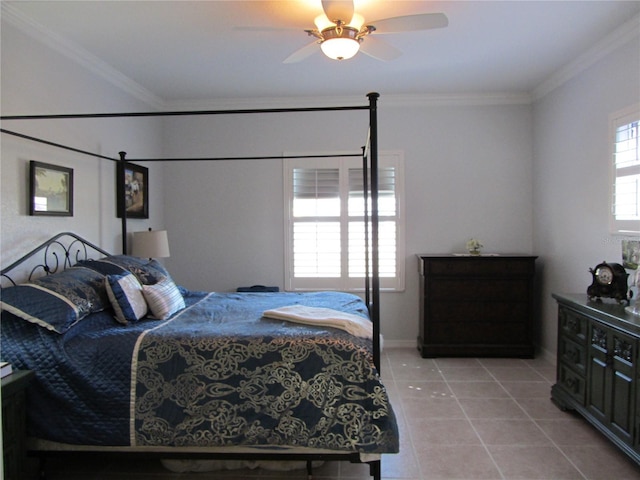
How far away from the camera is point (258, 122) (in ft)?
15.3

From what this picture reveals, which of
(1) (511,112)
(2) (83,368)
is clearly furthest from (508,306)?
(2) (83,368)

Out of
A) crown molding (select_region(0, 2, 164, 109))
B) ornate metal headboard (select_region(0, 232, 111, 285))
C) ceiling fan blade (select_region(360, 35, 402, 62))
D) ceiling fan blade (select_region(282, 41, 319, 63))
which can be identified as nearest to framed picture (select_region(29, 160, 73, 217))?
ornate metal headboard (select_region(0, 232, 111, 285))

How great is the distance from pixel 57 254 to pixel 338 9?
8.09 ft

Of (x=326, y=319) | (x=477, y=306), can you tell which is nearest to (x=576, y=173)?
(x=477, y=306)

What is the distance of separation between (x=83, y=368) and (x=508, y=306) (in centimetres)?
372

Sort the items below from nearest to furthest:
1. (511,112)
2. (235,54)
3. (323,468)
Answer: (323,468), (235,54), (511,112)

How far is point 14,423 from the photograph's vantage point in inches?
79.1

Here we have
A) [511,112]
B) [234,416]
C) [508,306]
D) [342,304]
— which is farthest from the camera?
[511,112]

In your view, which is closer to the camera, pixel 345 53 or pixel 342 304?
pixel 345 53

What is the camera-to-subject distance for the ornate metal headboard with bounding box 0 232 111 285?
261cm

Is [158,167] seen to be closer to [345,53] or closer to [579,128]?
[345,53]

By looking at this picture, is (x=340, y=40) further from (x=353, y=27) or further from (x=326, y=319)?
(x=326, y=319)

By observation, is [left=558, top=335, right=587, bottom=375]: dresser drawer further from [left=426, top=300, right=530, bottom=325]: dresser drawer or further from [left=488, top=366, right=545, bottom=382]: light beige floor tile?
[left=426, top=300, right=530, bottom=325]: dresser drawer

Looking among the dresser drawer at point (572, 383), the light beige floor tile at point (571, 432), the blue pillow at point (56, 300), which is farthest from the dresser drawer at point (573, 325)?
the blue pillow at point (56, 300)
